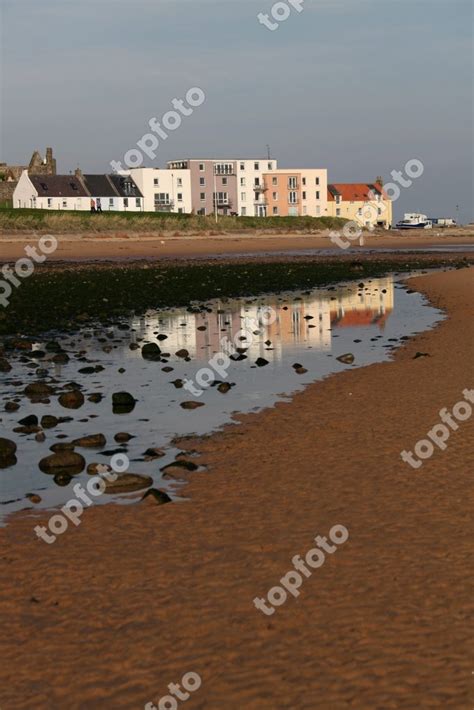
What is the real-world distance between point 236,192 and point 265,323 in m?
145

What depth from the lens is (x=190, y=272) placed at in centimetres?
5194

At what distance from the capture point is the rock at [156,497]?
393 inches

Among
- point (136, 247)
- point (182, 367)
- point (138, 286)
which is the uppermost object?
point (182, 367)

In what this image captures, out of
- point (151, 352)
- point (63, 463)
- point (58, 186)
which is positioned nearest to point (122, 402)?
point (63, 463)

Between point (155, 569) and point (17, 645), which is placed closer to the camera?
point (17, 645)

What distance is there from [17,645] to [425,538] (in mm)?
3661

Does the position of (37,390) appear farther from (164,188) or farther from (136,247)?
(164,188)

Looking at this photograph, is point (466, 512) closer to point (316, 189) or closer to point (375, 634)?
point (375, 634)

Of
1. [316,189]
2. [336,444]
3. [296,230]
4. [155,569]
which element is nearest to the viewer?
[155,569]

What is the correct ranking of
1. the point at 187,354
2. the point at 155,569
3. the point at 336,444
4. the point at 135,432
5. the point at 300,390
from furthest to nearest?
the point at 187,354 < the point at 300,390 < the point at 135,432 < the point at 336,444 < the point at 155,569

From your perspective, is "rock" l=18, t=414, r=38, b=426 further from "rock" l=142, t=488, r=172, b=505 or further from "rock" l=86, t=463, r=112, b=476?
"rock" l=142, t=488, r=172, b=505

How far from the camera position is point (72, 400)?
15594 mm

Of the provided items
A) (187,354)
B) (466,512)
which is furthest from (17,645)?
(187,354)

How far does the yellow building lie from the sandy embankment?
6583 inches
